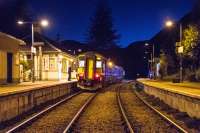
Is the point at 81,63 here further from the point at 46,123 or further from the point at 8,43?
the point at 46,123

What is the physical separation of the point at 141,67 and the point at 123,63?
1203cm

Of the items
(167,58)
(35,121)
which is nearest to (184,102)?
(35,121)

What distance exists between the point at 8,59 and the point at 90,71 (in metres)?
7.92

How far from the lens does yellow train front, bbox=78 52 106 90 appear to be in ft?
123

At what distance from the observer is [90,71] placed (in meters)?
37.8

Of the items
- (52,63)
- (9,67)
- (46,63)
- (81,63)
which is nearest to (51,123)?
(81,63)

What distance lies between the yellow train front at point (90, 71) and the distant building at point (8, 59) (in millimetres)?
6501

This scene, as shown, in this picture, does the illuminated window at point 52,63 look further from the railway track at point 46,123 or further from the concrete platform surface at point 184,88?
the railway track at point 46,123

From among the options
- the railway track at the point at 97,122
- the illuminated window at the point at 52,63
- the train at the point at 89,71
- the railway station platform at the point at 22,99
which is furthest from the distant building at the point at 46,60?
the railway track at the point at 97,122

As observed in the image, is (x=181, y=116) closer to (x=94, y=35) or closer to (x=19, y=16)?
(x=19, y=16)

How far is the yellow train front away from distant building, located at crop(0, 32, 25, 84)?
6501 mm

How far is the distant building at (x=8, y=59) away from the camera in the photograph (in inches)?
1388

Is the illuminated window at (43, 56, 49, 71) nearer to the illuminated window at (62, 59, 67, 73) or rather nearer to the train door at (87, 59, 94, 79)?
the illuminated window at (62, 59, 67, 73)

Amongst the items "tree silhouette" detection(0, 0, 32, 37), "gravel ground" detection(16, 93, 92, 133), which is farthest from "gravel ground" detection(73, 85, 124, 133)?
"tree silhouette" detection(0, 0, 32, 37)
